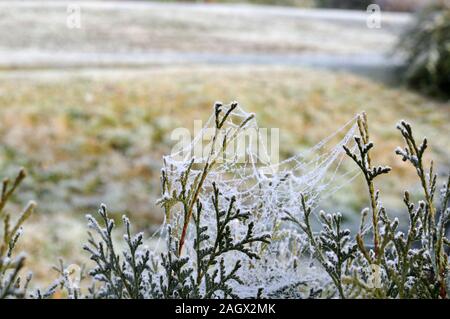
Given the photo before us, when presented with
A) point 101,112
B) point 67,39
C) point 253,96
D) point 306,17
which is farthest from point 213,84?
point 306,17

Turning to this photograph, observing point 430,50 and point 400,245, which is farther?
point 430,50

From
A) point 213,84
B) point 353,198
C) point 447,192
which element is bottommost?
point 447,192

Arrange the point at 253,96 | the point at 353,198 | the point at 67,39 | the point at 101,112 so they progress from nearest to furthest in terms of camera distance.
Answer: the point at 353,198 < the point at 101,112 < the point at 253,96 < the point at 67,39

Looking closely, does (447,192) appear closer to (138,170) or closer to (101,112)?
(138,170)

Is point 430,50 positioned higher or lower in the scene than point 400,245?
higher

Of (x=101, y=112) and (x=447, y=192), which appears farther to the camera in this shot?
(x=101, y=112)

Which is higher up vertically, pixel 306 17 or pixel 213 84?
pixel 306 17

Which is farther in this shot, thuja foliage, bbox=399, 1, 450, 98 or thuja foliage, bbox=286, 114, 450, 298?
thuja foliage, bbox=399, 1, 450, 98

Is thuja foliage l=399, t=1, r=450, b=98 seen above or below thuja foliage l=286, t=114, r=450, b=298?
above

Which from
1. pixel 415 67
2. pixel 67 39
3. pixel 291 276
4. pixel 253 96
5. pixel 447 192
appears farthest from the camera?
pixel 67 39

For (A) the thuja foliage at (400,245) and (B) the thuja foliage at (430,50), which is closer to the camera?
(A) the thuja foliage at (400,245)

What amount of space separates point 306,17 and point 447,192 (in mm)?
9174

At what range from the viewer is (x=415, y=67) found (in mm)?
6137

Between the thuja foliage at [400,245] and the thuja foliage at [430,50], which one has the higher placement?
the thuja foliage at [430,50]
